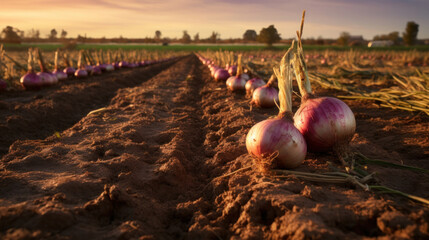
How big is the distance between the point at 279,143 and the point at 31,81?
695 cm

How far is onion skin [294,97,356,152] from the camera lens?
2027mm

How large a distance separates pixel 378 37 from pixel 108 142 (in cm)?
9863

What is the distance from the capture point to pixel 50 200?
165 centimetres

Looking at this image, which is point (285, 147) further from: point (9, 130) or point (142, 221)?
point (9, 130)

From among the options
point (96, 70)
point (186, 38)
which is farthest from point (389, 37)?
point (96, 70)

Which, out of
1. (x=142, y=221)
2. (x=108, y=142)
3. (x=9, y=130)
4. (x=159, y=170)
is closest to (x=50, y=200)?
(x=142, y=221)

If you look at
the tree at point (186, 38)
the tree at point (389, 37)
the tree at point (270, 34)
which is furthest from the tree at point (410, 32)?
the tree at point (186, 38)

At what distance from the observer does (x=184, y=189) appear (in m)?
2.11

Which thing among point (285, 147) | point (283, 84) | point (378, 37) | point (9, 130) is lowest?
point (9, 130)

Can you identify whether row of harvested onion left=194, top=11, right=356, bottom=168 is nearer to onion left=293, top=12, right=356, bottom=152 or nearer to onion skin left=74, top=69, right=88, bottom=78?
onion left=293, top=12, right=356, bottom=152

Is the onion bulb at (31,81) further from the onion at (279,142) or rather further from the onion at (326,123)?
the onion at (326,123)

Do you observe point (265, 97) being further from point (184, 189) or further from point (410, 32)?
point (410, 32)

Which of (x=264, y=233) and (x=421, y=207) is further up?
(x=421, y=207)

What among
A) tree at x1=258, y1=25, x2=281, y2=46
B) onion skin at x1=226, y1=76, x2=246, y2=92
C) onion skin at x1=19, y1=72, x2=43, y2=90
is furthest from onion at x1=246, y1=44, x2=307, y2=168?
onion skin at x1=19, y1=72, x2=43, y2=90
